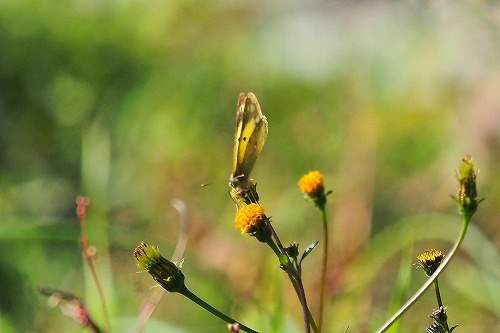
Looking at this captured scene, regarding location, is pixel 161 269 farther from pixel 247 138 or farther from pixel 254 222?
pixel 247 138

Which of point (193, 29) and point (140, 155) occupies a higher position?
point (193, 29)

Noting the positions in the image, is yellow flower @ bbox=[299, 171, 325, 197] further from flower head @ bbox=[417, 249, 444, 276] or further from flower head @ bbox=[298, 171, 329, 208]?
flower head @ bbox=[417, 249, 444, 276]

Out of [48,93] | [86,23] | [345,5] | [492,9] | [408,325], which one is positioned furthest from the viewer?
[345,5]

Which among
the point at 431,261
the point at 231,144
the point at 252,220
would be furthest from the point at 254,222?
the point at 231,144

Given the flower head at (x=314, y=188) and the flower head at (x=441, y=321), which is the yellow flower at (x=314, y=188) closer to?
the flower head at (x=314, y=188)

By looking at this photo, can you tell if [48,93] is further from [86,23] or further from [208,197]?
[208,197]

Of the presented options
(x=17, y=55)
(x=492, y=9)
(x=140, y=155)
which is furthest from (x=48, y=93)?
(x=492, y=9)

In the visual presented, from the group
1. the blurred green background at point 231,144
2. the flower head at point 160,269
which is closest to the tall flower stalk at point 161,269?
the flower head at point 160,269
